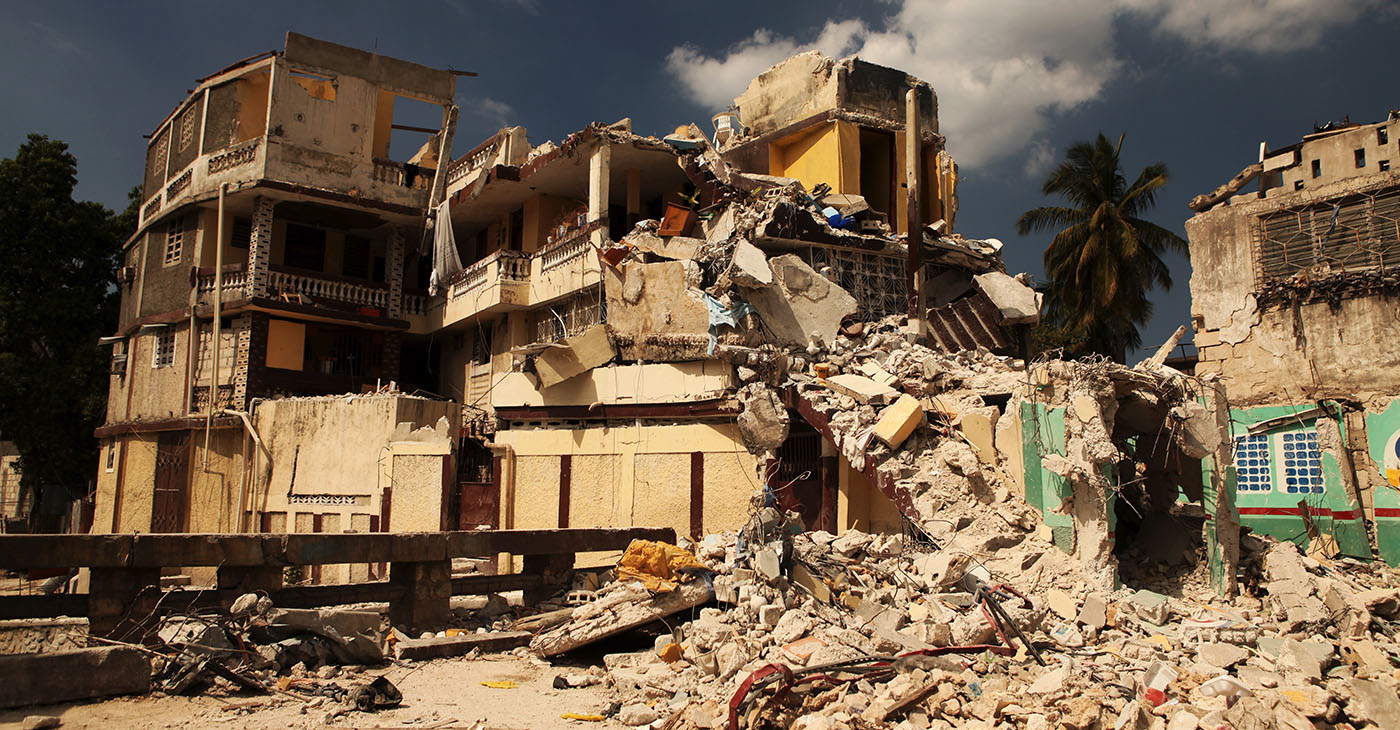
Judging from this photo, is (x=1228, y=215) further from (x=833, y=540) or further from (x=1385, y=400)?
(x=833, y=540)

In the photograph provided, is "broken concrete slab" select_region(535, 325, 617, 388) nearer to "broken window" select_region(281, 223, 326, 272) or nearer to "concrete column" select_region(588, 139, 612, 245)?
"concrete column" select_region(588, 139, 612, 245)

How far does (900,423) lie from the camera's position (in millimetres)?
11766

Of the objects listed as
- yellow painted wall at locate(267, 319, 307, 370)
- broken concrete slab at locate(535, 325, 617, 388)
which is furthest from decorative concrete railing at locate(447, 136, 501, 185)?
broken concrete slab at locate(535, 325, 617, 388)

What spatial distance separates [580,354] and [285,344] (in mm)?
10656

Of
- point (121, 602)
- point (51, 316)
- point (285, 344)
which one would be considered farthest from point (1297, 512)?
point (51, 316)

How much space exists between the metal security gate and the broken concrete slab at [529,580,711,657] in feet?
51.8

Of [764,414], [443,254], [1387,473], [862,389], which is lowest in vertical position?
[1387,473]

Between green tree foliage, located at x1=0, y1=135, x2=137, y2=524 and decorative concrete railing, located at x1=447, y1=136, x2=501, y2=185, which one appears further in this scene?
green tree foliage, located at x1=0, y1=135, x2=137, y2=524

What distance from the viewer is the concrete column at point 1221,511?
34.7 feet

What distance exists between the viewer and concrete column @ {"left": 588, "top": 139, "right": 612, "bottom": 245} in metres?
18.5

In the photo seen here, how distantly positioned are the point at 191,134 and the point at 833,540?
2145 cm

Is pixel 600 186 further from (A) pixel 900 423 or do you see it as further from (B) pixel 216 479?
(B) pixel 216 479

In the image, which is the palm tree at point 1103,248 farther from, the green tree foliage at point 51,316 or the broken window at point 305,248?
the green tree foliage at point 51,316

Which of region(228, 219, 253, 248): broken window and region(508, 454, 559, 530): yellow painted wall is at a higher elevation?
region(228, 219, 253, 248): broken window
